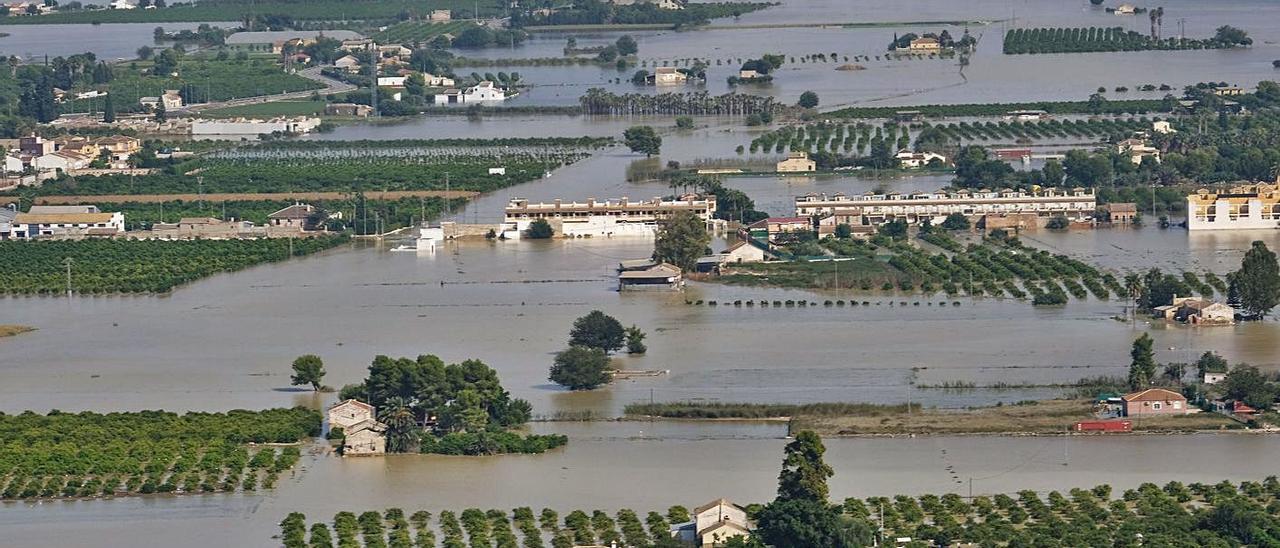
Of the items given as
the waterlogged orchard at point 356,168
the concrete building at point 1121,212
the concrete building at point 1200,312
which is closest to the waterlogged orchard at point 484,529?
the concrete building at point 1200,312

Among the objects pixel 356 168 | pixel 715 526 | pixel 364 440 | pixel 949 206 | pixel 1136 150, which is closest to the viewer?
pixel 715 526

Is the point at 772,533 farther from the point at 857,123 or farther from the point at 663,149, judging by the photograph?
the point at 857,123

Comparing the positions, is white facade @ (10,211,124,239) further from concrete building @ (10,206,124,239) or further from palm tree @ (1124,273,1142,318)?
palm tree @ (1124,273,1142,318)

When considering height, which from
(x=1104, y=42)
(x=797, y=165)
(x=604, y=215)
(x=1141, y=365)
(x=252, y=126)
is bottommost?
(x=1141, y=365)

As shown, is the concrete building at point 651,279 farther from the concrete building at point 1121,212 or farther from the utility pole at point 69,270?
the concrete building at point 1121,212

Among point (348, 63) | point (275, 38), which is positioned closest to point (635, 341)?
point (348, 63)

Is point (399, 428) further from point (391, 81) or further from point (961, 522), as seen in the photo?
point (391, 81)

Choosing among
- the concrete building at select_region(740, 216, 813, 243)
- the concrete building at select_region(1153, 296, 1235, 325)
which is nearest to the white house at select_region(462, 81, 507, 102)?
the concrete building at select_region(740, 216, 813, 243)
